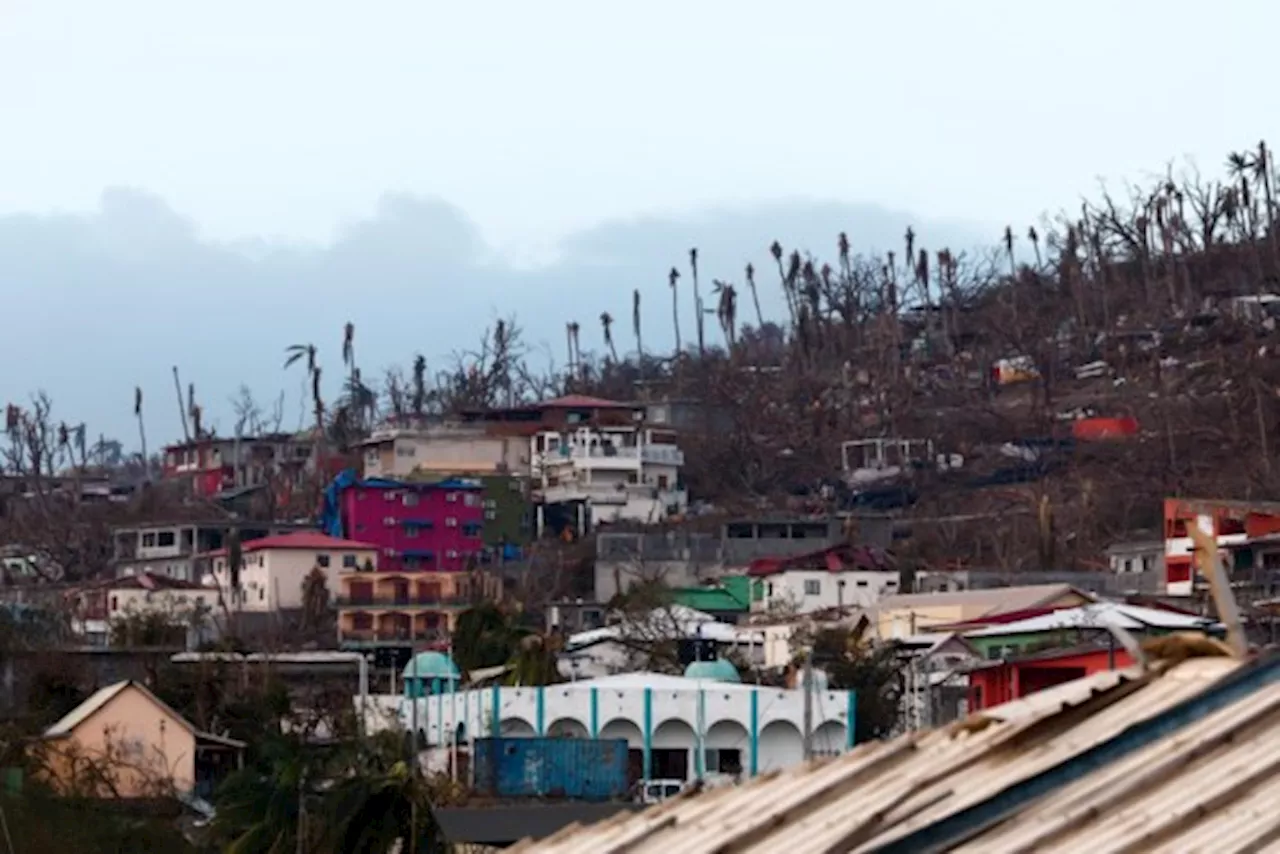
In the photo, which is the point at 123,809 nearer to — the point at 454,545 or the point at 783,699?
the point at 783,699

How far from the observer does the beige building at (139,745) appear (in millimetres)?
51031

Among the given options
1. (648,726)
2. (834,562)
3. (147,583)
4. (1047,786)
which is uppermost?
(1047,786)

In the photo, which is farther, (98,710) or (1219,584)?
(98,710)

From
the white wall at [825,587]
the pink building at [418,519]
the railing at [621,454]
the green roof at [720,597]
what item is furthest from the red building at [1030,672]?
the railing at [621,454]

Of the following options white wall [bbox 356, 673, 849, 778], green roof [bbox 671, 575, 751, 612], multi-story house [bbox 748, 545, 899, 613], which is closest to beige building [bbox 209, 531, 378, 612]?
green roof [bbox 671, 575, 751, 612]

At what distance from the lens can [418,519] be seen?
102938mm

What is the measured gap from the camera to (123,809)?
43.7 metres

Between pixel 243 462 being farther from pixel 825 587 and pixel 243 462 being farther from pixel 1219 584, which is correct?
pixel 1219 584

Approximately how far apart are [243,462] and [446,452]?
17.1 m

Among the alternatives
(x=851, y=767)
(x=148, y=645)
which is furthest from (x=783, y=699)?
(x=851, y=767)

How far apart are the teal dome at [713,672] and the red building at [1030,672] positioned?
892 cm

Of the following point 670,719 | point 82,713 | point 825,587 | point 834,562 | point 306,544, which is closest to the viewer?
point 82,713

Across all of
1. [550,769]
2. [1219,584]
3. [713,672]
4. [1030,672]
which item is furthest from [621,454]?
[1219,584]

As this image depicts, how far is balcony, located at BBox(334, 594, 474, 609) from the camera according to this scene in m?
91.6
